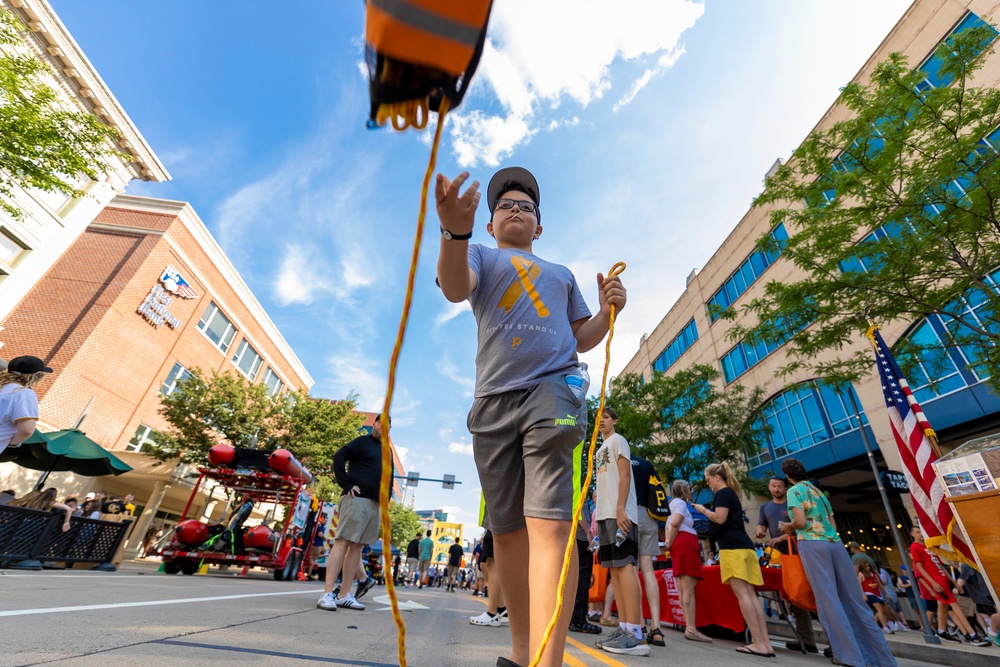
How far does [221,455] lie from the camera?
987 cm

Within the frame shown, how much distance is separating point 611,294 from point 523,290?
15.0 inches

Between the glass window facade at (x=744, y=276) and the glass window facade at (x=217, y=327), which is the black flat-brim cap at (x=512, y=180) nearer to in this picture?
the glass window facade at (x=744, y=276)

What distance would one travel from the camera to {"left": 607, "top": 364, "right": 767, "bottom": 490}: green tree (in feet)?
58.5

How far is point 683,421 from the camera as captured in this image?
18312mm

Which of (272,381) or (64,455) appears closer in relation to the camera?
(64,455)

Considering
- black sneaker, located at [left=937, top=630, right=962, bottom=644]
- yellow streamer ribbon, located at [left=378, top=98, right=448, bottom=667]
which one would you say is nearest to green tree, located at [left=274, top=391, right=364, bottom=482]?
black sneaker, located at [left=937, top=630, right=962, bottom=644]

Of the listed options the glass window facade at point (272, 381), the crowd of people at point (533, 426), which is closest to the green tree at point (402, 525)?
the glass window facade at point (272, 381)

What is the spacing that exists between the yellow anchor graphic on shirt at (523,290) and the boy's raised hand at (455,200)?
523 millimetres

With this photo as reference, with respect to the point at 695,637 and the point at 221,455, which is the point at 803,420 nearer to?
the point at 695,637

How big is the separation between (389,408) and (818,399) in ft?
69.9

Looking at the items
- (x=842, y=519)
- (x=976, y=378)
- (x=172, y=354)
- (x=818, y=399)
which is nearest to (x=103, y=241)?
(x=172, y=354)

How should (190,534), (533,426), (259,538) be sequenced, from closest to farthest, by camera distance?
(533,426) → (190,534) → (259,538)

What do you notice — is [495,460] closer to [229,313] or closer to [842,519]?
[842,519]

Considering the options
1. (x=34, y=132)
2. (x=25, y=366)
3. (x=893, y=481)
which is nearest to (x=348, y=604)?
(x=25, y=366)
